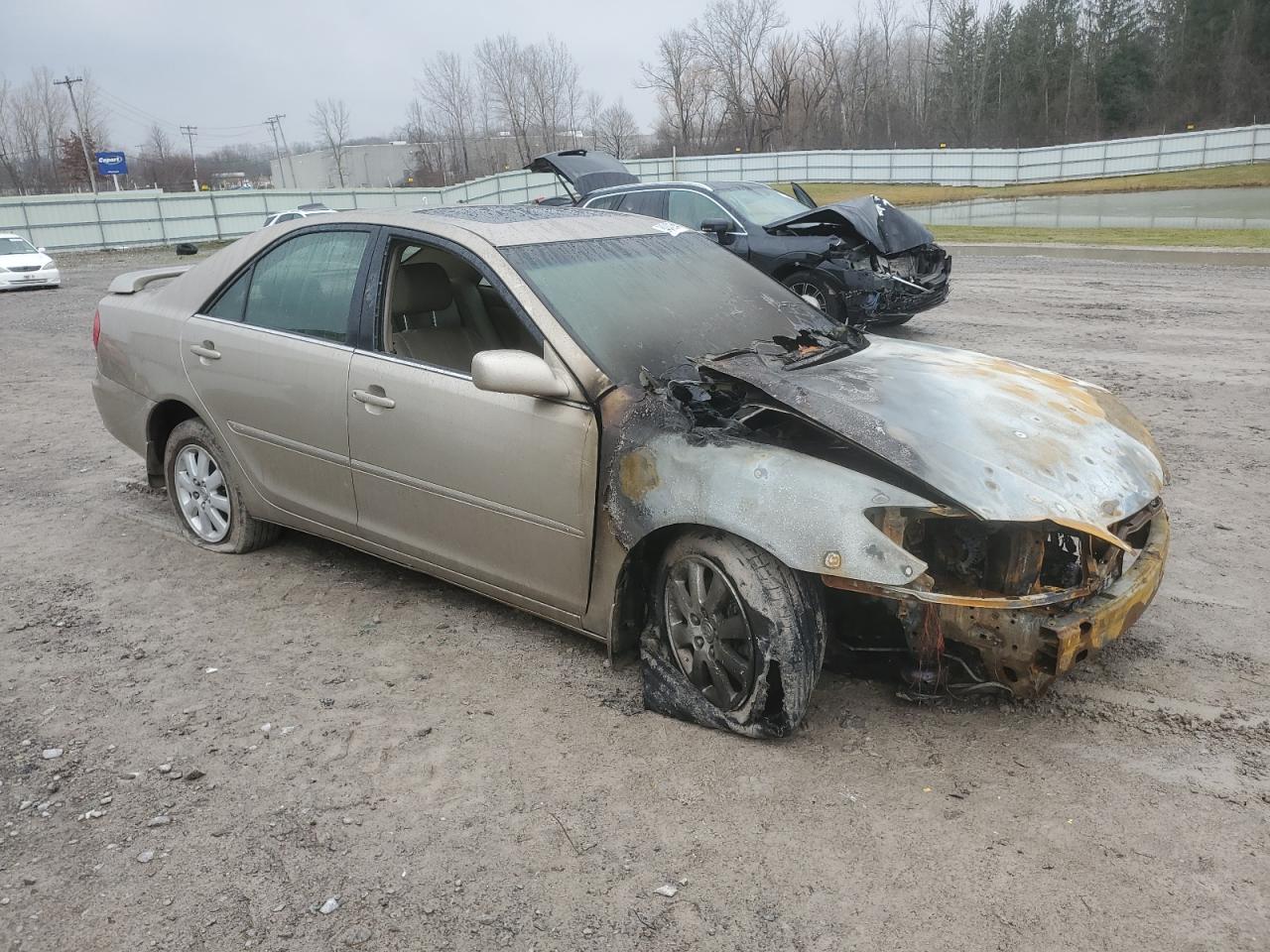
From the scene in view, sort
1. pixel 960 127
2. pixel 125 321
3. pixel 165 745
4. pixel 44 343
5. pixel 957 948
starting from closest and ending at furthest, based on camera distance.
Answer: pixel 957 948 → pixel 165 745 → pixel 125 321 → pixel 44 343 → pixel 960 127

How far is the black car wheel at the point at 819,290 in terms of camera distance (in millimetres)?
10250

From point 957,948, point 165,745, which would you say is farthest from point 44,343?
point 957,948

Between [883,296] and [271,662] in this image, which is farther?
[883,296]

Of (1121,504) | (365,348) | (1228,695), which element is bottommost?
(1228,695)

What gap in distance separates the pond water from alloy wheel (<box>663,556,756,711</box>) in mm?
23592

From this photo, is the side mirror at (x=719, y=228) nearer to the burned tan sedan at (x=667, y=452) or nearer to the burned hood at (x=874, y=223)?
the burned hood at (x=874, y=223)

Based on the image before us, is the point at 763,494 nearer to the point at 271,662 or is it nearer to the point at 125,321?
the point at 271,662

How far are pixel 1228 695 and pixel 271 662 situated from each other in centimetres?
353

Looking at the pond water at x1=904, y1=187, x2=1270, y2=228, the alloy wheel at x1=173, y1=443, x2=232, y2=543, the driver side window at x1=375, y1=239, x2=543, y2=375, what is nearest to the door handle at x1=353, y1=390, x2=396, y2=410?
the driver side window at x1=375, y1=239, x2=543, y2=375

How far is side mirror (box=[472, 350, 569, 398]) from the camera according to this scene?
3.35 meters

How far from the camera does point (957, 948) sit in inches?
91.7

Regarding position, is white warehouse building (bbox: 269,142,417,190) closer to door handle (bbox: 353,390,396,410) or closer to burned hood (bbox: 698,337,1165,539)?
door handle (bbox: 353,390,396,410)

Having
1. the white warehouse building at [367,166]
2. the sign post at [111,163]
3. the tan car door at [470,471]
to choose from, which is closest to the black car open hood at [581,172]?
the tan car door at [470,471]

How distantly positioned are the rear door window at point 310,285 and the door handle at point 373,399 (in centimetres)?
28
